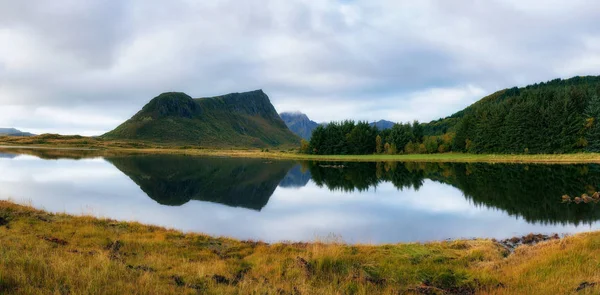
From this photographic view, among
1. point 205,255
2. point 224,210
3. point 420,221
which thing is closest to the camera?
point 205,255

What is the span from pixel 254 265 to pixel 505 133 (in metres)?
101

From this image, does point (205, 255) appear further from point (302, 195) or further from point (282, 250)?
point (302, 195)

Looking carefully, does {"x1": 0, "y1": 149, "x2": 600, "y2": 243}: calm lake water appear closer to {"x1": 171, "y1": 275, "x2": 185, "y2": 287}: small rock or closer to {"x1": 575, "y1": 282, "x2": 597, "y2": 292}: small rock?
{"x1": 171, "y1": 275, "x2": 185, "y2": 287}: small rock

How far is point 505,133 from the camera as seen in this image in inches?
3688

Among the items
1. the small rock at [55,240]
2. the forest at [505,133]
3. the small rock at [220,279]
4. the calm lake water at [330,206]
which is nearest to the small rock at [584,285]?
the small rock at [220,279]

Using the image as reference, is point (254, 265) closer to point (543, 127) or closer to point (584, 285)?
point (584, 285)

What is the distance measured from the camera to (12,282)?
7.04m

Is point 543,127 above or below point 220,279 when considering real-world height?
above

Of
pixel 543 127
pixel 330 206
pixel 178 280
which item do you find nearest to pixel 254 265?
→ pixel 178 280

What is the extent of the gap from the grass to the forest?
89.1 m

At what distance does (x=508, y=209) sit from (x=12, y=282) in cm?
2972

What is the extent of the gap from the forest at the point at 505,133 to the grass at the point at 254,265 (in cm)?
8910

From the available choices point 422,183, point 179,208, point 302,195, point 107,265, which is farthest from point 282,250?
point 422,183

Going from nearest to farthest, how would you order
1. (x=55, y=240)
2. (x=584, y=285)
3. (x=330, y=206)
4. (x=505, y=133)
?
(x=584, y=285), (x=55, y=240), (x=330, y=206), (x=505, y=133)
